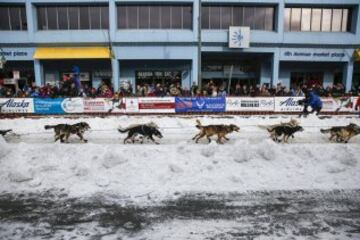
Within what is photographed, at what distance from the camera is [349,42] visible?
26688 millimetres

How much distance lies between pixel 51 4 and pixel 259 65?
772 inches

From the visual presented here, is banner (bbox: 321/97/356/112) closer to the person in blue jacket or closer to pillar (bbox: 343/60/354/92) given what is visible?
the person in blue jacket

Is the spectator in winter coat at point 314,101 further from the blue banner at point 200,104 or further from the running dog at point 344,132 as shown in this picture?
the running dog at point 344,132

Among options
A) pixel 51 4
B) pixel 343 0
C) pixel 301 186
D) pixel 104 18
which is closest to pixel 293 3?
pixel 343 0

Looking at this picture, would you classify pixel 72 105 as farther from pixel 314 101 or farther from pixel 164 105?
pixel 314 101

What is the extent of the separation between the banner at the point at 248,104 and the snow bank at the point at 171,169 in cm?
1022

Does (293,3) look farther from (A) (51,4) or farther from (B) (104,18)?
(A) (51,4)

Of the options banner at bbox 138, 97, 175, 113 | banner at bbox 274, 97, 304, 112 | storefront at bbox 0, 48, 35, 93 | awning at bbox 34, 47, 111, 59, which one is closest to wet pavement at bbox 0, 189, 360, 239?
banner at bbox 138, 97, 175, 113

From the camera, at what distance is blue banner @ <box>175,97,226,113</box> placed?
18625mm

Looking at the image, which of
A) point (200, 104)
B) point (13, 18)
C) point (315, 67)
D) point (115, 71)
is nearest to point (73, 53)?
point (115, 71)

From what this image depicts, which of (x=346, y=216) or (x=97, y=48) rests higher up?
(x=97, y=48)

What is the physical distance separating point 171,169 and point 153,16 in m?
21.2

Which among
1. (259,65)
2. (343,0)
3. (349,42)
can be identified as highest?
(343,0)

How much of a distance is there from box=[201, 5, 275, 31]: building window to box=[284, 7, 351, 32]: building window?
1851mm
